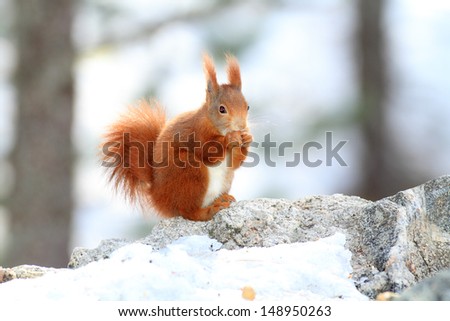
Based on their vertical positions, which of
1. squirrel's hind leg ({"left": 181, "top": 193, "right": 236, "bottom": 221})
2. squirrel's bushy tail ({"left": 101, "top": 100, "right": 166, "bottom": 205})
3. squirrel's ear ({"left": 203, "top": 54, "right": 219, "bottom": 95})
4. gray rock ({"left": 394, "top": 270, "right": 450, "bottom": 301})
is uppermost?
squirrel's ear ({"left": 203, "top": 54, "right": 219, "bottom": 95})

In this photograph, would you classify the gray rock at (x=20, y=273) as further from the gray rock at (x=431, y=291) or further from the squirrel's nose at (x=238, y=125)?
the gray rock at (x=431, y=291)

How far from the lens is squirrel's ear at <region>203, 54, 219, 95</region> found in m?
3.28

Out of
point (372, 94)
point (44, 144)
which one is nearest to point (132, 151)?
point (44, 144)

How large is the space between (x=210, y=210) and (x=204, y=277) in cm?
61

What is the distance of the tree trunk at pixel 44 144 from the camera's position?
602 centimetres

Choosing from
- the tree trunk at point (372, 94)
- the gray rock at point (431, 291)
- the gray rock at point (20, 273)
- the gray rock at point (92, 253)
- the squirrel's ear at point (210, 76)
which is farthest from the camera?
the tree trunk at point (372, 94)

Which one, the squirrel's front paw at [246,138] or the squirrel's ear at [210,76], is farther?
the squirrel's ear at [210,76]

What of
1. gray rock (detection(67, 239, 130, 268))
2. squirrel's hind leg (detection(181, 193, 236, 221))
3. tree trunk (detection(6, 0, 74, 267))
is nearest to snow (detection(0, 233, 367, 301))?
gray rock (detection(67, 239, 130, 268))

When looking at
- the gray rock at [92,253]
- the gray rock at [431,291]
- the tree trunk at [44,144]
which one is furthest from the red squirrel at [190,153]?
the tree trunk at [44,144]

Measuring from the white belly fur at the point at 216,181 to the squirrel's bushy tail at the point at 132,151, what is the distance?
27 centimetres

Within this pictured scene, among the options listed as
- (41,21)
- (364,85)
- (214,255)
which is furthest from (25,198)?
(214,255)

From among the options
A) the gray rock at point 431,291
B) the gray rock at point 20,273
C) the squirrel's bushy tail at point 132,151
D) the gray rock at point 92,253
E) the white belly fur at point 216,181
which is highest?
the squirrel's bushy tail at point 132,151

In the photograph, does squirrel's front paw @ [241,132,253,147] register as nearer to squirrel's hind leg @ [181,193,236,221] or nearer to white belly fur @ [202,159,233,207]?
white belly fur @ [202,159,233,207]

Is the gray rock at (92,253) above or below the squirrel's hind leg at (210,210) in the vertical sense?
below
